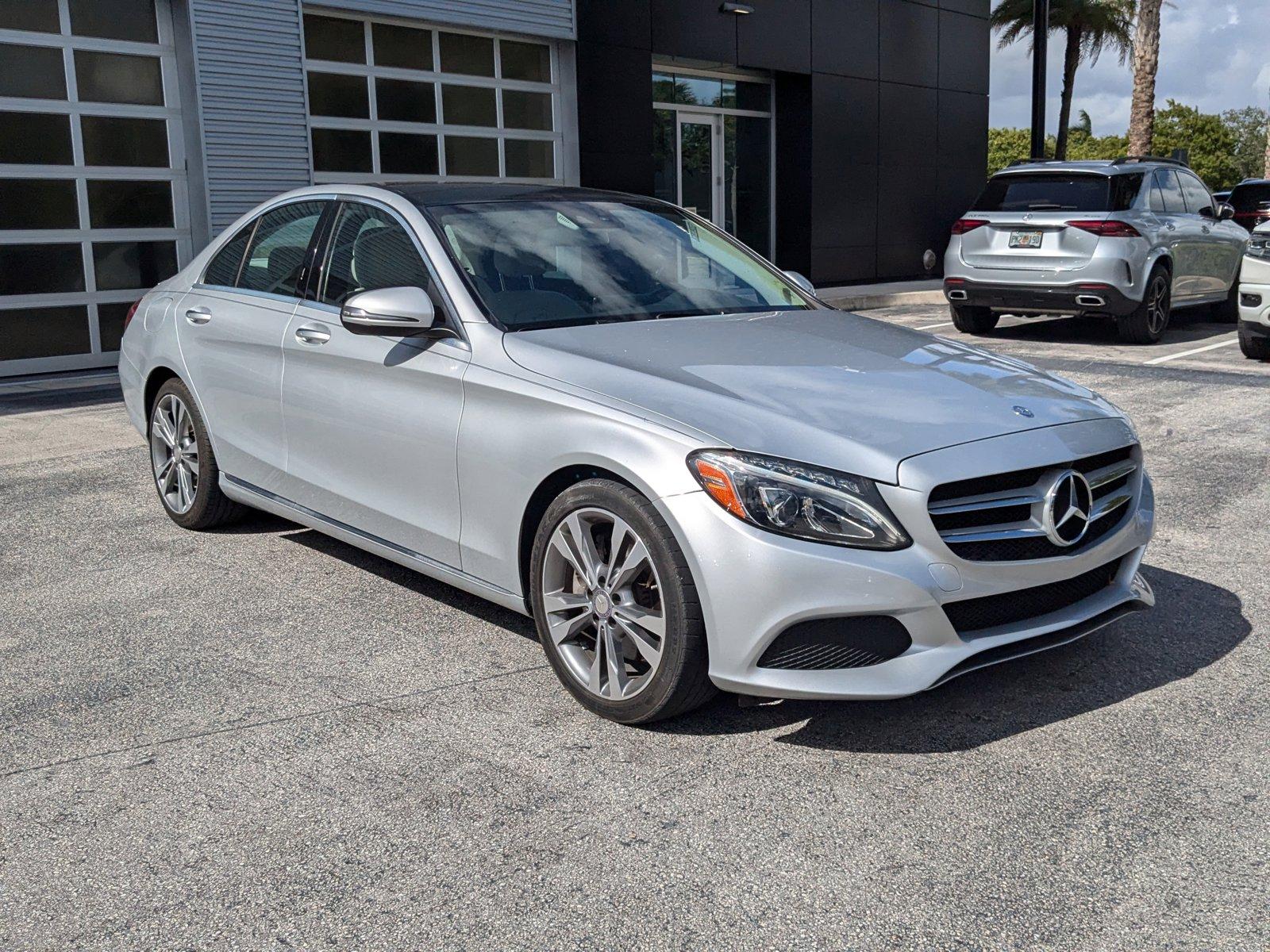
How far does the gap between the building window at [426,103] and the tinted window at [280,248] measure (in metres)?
8.83

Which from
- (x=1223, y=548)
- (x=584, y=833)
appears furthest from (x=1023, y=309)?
(x=584, y=833)

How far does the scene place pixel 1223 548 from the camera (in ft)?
18.0

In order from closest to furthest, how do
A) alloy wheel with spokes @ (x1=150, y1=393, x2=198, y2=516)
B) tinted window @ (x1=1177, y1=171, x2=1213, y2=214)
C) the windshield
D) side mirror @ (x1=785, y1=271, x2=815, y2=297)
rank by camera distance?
the windshield
side mirror @ (x1=785, y1=271, x2=815, y2=297)
alloy wheel with spokes @ (x1=150, y1=393, x2=198, y2=516)
tinted window @ (x1=1177, y1=171, x2=1213, y2=214)

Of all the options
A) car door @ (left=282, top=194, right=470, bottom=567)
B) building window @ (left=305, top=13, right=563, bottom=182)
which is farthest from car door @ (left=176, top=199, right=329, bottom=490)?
building window @ (left=305, top=13, right=563, bottom=182)

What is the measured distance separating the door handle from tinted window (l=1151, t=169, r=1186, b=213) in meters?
10.3

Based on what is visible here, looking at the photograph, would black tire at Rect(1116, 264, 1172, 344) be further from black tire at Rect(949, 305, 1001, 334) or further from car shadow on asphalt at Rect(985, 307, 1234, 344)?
black tire at Rect(949, 305, 1001, 334)

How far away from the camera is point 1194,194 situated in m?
14.1

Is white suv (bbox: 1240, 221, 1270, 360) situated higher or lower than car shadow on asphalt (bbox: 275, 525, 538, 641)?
higher

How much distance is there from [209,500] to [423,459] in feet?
6.29

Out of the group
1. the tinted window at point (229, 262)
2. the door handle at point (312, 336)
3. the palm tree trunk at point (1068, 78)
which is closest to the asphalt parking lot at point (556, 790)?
the door handle at point (312, 336)

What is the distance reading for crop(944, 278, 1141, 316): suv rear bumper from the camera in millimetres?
12328

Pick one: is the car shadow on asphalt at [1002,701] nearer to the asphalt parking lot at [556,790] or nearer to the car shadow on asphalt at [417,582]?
the asphalt parking lot at [556,790]

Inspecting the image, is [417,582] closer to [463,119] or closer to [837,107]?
[463,119]

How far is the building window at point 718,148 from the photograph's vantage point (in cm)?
1909
